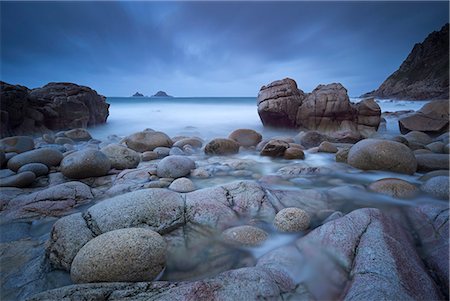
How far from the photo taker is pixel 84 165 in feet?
15.4

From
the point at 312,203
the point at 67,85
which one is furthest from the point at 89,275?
the point at 67,85

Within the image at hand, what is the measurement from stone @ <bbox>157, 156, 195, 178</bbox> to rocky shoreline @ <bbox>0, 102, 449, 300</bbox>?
21 mm

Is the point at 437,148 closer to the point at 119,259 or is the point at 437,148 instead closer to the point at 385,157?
the point at 385,157

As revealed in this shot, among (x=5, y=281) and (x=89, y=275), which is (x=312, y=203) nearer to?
(x=89, y=275)

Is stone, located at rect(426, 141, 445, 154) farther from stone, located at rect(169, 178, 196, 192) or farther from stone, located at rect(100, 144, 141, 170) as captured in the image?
stone, located at rect(100, 144, 141, 170)

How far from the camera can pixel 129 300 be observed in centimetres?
159

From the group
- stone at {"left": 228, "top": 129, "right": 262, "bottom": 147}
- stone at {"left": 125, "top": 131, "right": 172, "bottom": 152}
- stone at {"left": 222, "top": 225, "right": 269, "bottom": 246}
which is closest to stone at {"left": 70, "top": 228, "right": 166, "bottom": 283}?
stone at {"left": 222, "top": 225, "right": 269, "bottom": 246}

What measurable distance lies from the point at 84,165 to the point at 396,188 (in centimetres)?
551

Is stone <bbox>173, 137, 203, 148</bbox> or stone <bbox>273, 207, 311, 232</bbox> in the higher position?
stone <bbox>173, 137, 203, 148</bbox>

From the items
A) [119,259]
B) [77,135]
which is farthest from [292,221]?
[77,135]

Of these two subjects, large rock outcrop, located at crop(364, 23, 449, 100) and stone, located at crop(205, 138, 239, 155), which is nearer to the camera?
stone, located at crop(205, 138, 239, 155)

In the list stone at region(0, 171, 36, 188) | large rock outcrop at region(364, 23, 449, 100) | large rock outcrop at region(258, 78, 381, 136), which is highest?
large rock outcrop at region(364, 23, 449, 100)

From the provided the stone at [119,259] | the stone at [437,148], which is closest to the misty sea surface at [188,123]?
the stone at [437,148]

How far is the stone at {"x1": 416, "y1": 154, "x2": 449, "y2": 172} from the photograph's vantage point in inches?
199
